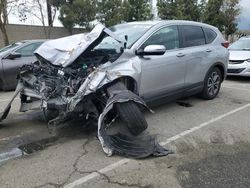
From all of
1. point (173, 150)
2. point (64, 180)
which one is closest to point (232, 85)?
point (173, 150)

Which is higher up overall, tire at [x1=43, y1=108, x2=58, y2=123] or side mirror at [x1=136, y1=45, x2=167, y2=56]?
side mirror at [x1=136, y1=45, x2=167, y2=56]

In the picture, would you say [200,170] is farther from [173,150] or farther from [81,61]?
[81,61]

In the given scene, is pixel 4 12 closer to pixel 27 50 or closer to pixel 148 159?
pixel 27 50

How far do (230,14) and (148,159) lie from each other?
96.6 feet

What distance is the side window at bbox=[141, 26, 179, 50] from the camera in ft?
18.5

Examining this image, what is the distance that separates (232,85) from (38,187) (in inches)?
297

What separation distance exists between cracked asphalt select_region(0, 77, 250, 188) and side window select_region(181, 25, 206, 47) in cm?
142

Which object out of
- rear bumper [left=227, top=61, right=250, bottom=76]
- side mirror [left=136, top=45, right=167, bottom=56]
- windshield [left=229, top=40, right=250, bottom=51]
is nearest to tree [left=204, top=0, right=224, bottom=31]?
windshield [left=229, top=40, right=250, bottom=51]

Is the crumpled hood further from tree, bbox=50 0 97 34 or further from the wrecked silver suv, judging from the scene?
tree, bbox=50 0 97 34

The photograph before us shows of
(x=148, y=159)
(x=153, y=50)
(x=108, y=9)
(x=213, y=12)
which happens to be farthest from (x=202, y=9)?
(x=148, y=159)

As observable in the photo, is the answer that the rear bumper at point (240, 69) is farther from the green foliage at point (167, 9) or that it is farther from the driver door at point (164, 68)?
the green foliage at point (167, 9)

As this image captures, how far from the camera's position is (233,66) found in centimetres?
1058

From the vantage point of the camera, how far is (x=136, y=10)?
27.6m

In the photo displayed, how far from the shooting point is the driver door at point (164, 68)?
5.39 meters
